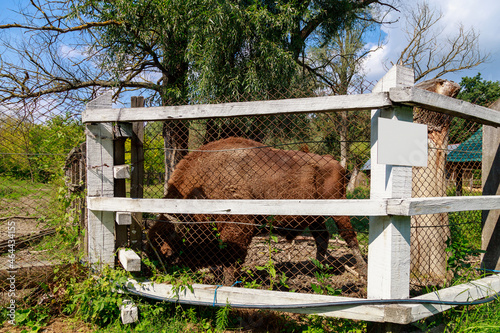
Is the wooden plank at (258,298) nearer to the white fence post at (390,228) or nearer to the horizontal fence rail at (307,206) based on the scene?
the white fence post at (390,228)

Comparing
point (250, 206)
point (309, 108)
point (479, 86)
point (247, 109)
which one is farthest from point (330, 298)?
point (479, 86)

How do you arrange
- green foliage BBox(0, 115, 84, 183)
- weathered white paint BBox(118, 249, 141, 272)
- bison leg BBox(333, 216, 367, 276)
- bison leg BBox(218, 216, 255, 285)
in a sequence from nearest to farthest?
weathered white paint BBox(118, 249, 141, 272), green foliage BBox(0, 115, 84, 183), bison leg BBox(218, 216, 255, 285), bison leg BBox(333, 216, 367, 276)

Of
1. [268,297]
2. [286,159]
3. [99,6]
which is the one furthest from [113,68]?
[268,297]

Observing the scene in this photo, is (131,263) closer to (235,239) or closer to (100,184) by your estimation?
(100,184)

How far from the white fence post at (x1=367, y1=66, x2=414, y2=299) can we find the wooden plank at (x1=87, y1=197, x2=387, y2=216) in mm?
134

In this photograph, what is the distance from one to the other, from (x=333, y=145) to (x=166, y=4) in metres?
5.98

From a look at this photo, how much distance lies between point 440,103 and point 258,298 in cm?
221

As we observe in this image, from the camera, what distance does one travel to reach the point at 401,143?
2348 millimetres

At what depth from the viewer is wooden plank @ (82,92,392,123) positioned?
241 centimetres

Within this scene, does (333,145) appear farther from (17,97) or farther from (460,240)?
(17,97)

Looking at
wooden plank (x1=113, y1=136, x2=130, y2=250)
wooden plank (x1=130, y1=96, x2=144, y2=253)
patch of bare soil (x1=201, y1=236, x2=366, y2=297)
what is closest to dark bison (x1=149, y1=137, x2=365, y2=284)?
patch of bare soil (x1=201, y1=236, x2=366, y2=297)

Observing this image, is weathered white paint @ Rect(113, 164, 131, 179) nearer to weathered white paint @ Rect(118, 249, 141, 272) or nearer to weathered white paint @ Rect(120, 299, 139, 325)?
weathered white paint @ Rect(118, 249, 141, 272)

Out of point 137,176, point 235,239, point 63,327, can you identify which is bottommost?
point 63,327

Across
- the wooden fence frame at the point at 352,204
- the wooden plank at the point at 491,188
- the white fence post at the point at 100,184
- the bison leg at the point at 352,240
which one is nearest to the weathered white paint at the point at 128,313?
the wooden fence frame at the point at 352,204
